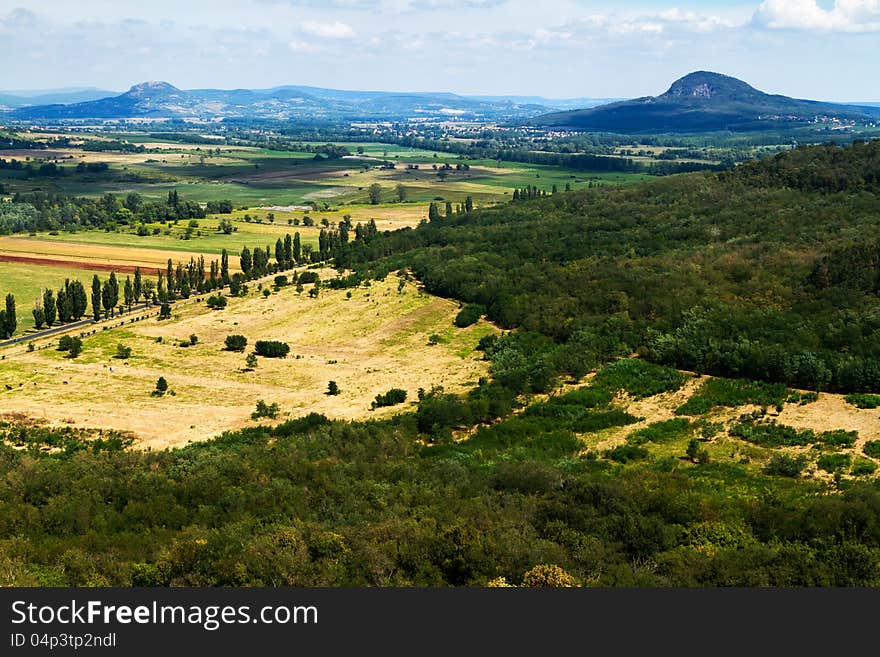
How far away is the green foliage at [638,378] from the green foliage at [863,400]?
12.5m

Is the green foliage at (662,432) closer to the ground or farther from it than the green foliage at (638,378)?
closer to the ground

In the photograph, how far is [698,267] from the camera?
93812mm

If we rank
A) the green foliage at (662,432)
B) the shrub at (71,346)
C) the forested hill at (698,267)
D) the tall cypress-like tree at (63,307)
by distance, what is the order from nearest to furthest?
1. the green foliage at (662,432)
2. the forested hill at (698,267)
3. the shrub at (71,346)
4. the tall cypress-like tree at (63,307)

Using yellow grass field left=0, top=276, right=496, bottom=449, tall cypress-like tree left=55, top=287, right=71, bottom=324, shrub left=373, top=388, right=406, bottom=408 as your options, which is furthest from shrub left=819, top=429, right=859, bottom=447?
tall cypress-like tree left=55, top=287, right=71, bottom=324

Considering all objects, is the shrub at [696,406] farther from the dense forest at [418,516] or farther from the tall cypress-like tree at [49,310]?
the tall cypress-like tree at [49,310]

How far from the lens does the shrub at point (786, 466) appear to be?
150ft

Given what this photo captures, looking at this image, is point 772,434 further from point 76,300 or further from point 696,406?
point 76,300

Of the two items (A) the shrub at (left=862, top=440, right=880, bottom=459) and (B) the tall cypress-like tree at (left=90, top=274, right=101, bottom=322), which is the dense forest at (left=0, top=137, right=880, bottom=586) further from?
(B) the tall cypress-like tree at (left=90, top=274, right=101, bottom=322)

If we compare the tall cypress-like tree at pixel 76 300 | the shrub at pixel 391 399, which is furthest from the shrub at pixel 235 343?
the tall cypress-like tree at pixel 76 300

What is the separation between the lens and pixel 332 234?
16338 cm

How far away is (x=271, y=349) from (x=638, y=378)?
1644 inches

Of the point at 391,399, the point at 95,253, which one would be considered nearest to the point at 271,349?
the point at 391,399

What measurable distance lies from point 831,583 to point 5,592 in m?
26.6

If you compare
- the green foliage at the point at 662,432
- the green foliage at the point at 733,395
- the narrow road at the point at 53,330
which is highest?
the green foliage at the point at 733,395
